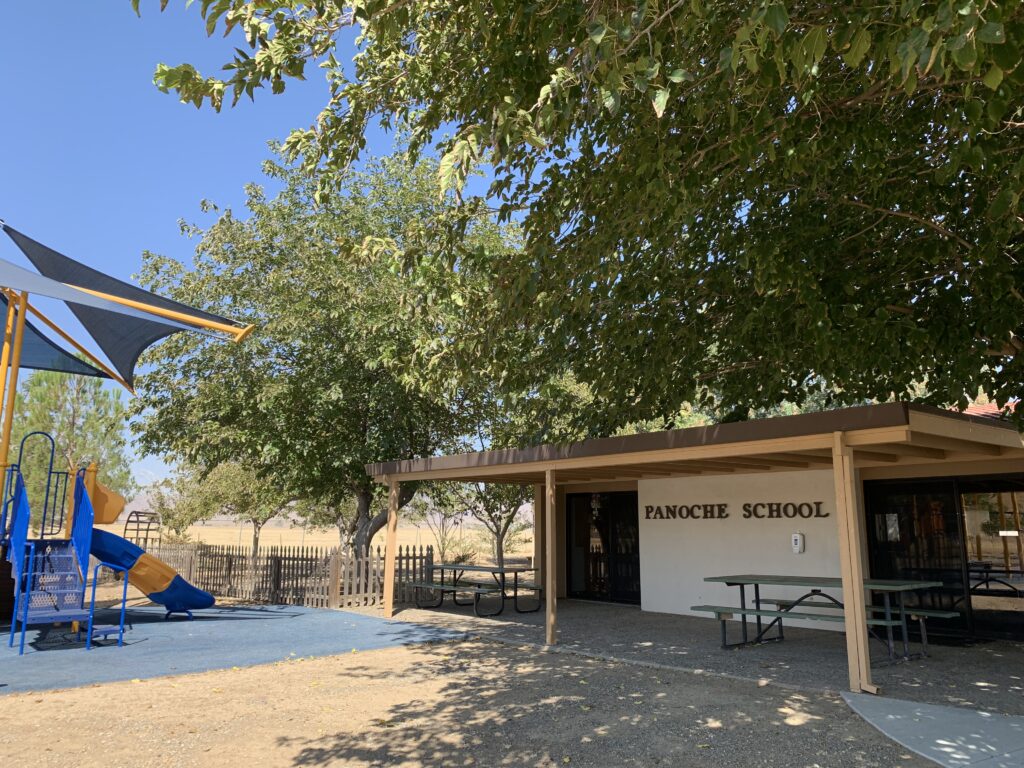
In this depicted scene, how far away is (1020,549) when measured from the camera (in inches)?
397

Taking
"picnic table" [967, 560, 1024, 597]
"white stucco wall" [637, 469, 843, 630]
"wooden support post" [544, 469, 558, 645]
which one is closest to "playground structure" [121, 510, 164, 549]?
"wooden support post" [544, 469, 558, 645]

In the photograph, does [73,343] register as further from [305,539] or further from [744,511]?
[305,539]

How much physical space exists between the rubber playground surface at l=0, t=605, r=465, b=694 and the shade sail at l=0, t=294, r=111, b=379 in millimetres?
4552

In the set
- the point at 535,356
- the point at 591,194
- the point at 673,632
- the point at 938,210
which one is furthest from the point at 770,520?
the point at 591,194

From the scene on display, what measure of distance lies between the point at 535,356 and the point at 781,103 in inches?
191

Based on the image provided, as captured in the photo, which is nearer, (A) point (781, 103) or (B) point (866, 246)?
(A) point (781, 103)

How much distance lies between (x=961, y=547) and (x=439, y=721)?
26.4 feet

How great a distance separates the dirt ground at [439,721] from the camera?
543 cm

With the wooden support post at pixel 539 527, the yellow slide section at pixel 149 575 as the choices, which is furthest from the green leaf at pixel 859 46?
the wooden support post at pixel 539 527

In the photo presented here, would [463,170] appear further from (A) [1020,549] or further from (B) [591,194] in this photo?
(A) [1020,549]

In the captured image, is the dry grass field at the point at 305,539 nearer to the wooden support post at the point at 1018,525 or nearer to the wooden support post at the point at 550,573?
the wooden support post at the point at 550,573

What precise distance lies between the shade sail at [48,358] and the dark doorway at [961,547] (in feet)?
43.9

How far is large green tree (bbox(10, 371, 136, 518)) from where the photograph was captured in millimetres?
29250

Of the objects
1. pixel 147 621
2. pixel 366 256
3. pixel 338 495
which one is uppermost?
pixel 366 256
